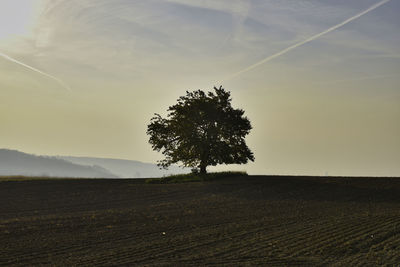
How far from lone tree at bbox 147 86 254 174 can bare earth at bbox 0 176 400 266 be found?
9753mm

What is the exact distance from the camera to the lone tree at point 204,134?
4744cm

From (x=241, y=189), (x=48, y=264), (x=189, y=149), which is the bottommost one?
(x=48, y=264)

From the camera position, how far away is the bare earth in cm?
1469

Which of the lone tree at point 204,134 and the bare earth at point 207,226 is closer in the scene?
the bare earth at point 207,226

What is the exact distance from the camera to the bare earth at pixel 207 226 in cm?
1469

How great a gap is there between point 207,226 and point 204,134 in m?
27.8

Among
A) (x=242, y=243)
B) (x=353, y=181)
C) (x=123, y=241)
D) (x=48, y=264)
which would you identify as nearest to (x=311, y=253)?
(x=242, y=243)

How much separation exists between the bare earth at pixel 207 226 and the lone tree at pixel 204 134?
975 cm

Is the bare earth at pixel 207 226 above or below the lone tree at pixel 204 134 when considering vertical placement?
below

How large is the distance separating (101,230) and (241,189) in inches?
728

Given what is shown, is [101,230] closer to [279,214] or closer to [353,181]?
[279,214]

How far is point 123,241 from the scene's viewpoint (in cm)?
1745

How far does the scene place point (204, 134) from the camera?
47906 mm

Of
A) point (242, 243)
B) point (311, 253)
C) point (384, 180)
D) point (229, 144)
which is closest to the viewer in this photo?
point (311, 253)
